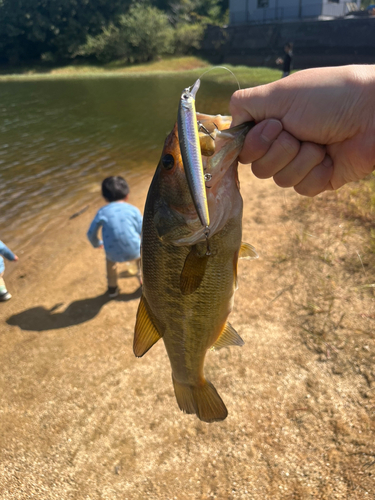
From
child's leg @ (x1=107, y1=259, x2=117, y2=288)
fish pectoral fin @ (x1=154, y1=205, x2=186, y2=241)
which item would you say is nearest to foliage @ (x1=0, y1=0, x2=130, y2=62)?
child's leg @ (x1=107, y1=259, x2=117, y2=288)

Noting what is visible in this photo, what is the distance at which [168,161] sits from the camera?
1569 mm

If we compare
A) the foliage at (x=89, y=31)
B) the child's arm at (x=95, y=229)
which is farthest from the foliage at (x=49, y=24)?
the child's arm at (x=95, y=229)

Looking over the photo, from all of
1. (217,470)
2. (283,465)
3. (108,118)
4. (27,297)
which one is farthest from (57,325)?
(108,118)

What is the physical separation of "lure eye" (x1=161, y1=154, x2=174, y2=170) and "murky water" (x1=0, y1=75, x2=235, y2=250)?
23.6 ft

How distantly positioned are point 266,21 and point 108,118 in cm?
3377

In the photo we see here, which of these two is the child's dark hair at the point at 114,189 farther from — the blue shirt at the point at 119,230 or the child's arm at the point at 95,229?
the child's arm at the point at 95,229

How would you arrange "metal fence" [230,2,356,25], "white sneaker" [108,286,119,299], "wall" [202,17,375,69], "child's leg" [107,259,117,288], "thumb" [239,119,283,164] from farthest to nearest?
"metal fence" [230,2,356,25] < "wall" [202,17,375,69] < "white sneaker" [108,286,119,299] < "child's leg" [107,259,117,288] < "thumb" [239,119,283,164]

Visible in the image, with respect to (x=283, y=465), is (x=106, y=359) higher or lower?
lower

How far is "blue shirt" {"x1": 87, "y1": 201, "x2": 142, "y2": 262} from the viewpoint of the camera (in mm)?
5105

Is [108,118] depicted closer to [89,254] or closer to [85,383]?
[89,254]

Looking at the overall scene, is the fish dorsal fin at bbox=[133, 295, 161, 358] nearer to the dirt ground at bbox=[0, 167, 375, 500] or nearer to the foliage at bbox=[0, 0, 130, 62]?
the dirt ground at bbox=[0, 167, 375, 500]

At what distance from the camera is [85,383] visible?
4.05 meters

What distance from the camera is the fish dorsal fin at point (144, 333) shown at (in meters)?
1.94

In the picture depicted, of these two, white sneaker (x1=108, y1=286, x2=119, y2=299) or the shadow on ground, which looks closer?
the shadow on ground
